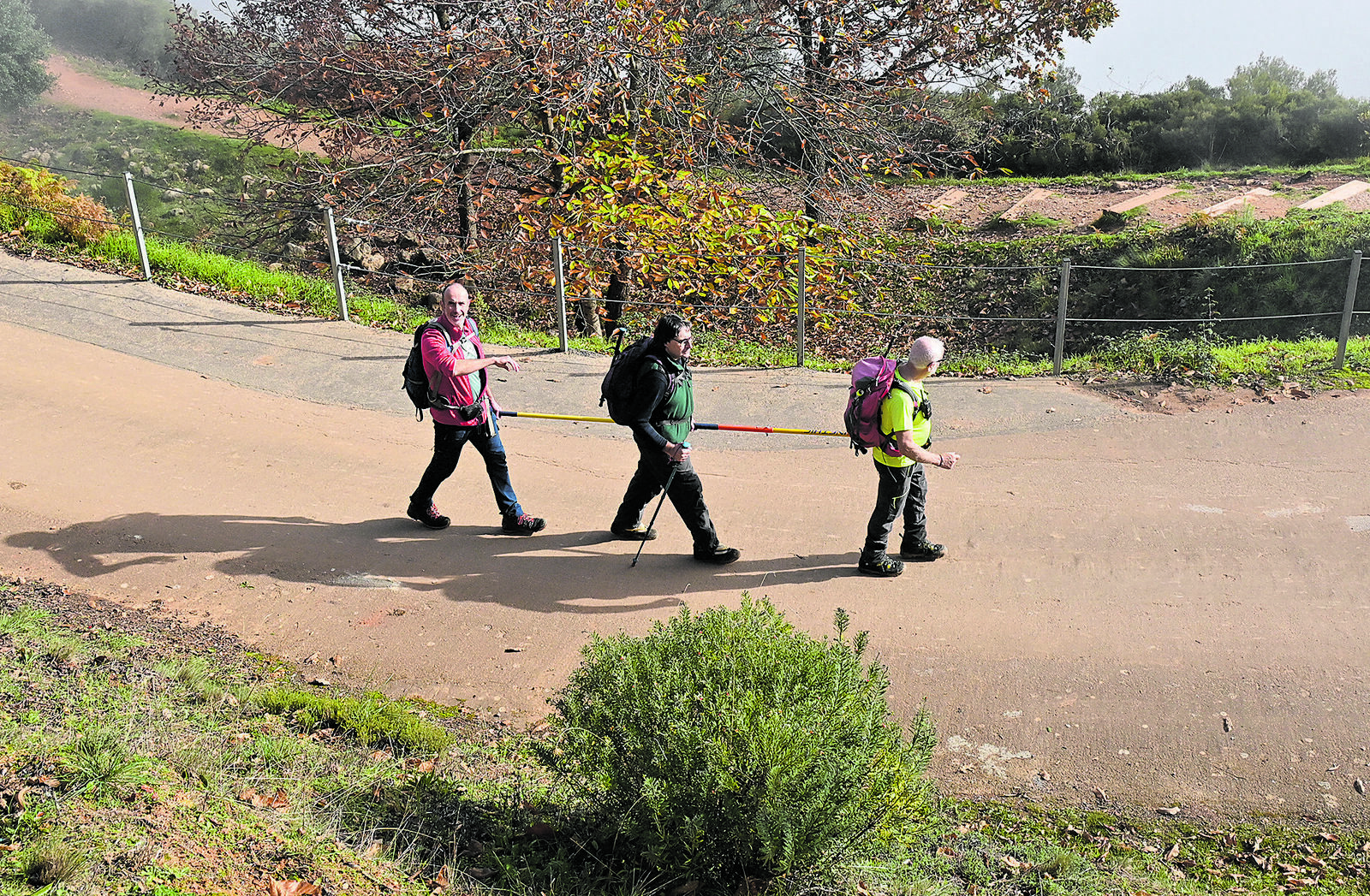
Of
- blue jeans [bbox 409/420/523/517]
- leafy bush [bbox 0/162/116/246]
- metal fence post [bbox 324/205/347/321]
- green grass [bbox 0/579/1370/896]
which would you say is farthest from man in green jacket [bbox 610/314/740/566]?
leafy bush [bbox 0/162/116/246]

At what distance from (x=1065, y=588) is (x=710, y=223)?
7.94 meters

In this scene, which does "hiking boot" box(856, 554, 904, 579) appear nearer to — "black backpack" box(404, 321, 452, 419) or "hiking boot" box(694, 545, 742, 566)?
"hiking boot" box(694, 545, 742, 566)

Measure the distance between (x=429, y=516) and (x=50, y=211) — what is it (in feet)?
31.7

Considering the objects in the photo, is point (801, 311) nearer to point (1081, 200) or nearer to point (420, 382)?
point (420, 382)

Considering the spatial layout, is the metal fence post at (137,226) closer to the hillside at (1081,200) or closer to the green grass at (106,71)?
the hillside at (1081,200)

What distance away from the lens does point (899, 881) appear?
12.7ft

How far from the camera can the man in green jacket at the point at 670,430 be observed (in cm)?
634

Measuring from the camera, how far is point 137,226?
12266 mm

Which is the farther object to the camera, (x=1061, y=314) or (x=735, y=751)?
(x=1061, y=314)

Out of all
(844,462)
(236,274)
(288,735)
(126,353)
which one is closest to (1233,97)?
Result: (844,462)

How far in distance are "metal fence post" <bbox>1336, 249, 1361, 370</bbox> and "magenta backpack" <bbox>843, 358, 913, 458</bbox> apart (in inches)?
228

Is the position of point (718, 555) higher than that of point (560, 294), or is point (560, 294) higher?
point (560, 294)

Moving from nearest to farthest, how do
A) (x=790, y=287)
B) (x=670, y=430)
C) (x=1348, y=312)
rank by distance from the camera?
1. (x=670, y=430)
2. (x=1348, y=312)
3. (x=790, y=287)

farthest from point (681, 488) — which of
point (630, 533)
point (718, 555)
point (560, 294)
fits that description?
point (560, 294)
